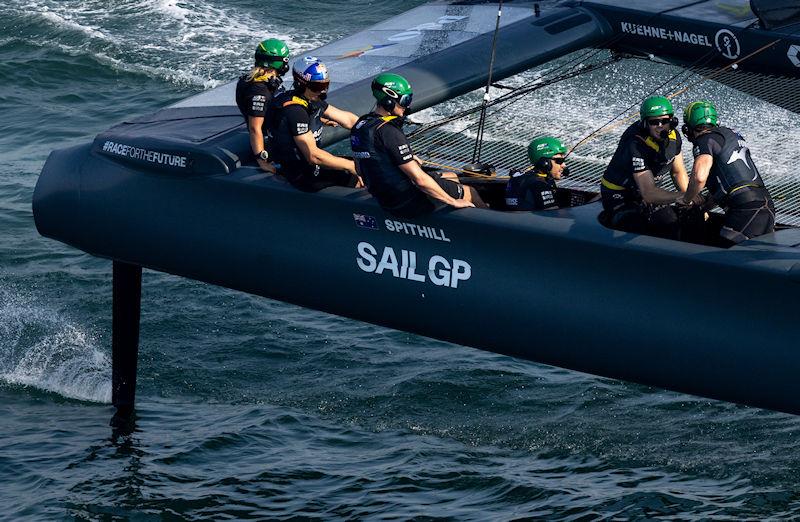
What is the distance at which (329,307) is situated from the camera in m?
8.92

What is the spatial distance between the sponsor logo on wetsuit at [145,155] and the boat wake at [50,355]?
2437 mm

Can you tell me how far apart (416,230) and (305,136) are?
0.97m

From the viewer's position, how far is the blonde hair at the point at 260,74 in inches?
366

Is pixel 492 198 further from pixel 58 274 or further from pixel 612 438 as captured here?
pixel 58 274

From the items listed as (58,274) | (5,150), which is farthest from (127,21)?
(58,274)

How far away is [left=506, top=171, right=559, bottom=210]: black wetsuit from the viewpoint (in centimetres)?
831

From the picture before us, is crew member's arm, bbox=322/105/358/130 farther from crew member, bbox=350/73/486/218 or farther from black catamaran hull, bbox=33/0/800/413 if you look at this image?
crew member, bbox=350/73/486/218

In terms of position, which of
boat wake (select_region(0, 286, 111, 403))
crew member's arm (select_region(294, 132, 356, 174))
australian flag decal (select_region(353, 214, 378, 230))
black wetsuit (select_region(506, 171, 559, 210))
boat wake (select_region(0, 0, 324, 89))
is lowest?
boat wake (select_region(0, 286, 111, 403))

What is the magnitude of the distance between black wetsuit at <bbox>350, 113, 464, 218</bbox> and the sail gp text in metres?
0.28

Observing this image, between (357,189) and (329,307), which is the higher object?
(357,189)

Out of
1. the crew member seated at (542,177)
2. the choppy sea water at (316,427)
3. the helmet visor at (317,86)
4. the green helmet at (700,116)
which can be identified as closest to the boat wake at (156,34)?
the choppy sea water at (316,427)

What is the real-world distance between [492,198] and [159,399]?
11.7ft

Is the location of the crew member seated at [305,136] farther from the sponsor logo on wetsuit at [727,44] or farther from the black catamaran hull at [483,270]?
the sponsor logo on wetsuit at [727,44]

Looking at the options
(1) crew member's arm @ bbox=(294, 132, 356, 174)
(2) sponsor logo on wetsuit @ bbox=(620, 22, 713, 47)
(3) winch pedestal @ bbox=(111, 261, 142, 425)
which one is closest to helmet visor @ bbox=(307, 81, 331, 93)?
(1) crew member's arm @ bbox=(294, 132, 356, 174)
